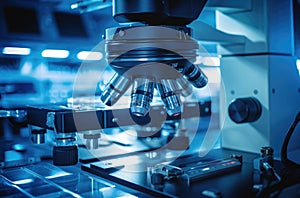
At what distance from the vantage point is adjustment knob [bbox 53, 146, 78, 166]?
32.9 inches

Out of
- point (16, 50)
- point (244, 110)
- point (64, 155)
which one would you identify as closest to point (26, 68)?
point (16, 50)

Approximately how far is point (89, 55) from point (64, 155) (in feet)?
1.51

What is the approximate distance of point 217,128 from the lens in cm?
132

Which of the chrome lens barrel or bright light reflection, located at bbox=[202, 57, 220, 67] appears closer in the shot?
the chrome lens barrel

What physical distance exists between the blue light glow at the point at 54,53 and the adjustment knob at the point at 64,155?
0.37 meters

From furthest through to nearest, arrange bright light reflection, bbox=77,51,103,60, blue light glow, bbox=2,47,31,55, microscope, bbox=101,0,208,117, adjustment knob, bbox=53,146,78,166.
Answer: bright light reflection, bbox=77,51,103,60 → blue light glow, bbox=2,47,31,55 → adjustment knob, bbox=53,146,78,166 → microscope, bbox=101,0,208,117

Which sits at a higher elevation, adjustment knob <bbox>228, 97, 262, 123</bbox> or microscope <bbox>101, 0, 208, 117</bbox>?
microscope <bbox>101, 0, 208, 117</bbox>

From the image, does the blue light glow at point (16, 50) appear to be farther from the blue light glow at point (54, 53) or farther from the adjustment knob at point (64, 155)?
the adjustment knob at point (64, 155)

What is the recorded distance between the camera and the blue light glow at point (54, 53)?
1107mm

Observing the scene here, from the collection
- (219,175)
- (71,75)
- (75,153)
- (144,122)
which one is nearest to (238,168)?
(219,175)

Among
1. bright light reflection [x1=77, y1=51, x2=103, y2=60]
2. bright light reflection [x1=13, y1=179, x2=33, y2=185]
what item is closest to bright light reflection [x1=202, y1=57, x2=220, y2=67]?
bright light reflection [x1=77, y1=51, x2=103, y2=60]

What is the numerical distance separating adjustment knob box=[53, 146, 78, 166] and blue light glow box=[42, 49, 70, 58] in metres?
0.37

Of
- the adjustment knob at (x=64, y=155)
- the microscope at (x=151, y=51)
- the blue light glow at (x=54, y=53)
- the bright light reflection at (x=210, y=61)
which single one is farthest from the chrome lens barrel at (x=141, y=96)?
the bright light reflection at (x=210, y=61)

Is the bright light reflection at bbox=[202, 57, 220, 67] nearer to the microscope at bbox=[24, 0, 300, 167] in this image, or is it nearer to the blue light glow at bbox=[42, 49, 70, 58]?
the microscope at bbox=[24, 0, 300, 167]
